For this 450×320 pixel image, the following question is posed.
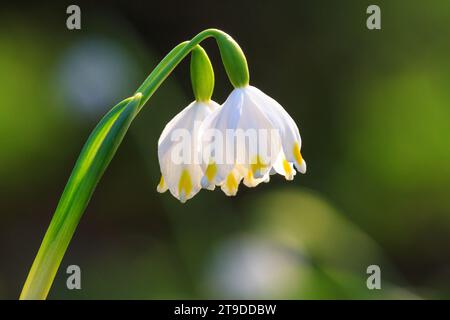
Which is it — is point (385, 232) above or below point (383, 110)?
below

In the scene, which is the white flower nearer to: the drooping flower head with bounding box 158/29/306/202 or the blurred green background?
the drooping flower head with bounding box 158/29/306/202

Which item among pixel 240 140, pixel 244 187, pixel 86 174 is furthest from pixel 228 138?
pixel 244 187

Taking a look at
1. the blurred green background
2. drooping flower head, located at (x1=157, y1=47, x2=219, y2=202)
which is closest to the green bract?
drooping flower head, located at (x1=157, y1=47, x2=219, y2=202)

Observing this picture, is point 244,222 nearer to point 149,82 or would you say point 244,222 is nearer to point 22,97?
point 22,97

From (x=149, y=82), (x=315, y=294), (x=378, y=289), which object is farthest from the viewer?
(x=378, y=289)
